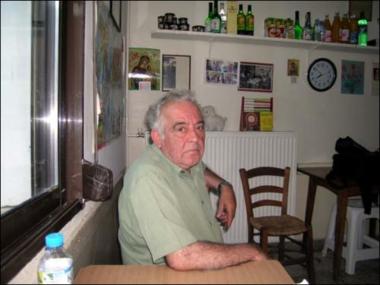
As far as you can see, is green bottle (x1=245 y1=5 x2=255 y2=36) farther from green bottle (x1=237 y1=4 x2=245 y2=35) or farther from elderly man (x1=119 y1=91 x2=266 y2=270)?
elderly man (x1=119 y1=91 x2=266 y2=270)

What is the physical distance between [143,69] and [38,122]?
1892 millimetres

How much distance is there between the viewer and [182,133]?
1.15 meters

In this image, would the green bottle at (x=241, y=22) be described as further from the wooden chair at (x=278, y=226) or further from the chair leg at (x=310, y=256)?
the chair leg at (x=310, y=256)

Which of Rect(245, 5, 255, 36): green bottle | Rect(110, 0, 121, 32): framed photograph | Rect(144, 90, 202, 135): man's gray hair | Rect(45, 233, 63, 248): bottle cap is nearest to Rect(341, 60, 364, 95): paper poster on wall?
Rect(245, 5, 255, 36): green bottle

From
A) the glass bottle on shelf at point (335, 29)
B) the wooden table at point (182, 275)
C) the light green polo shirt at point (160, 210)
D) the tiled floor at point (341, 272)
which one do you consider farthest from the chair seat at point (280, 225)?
the glass bottle on shelf at point (335, 29)

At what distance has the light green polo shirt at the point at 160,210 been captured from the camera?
897 millimetres

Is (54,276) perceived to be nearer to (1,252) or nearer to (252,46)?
(1,252)

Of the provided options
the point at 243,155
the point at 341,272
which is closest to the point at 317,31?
the point at 243,155

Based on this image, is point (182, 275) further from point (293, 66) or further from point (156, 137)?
point (293, 66)

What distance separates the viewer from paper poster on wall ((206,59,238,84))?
285 cm

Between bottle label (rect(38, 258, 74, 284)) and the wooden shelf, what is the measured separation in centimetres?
220

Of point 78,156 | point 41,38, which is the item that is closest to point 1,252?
point 78,156

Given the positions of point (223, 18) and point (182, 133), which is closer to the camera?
point (182, 133)

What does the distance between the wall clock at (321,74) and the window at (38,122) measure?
8.08 feet
